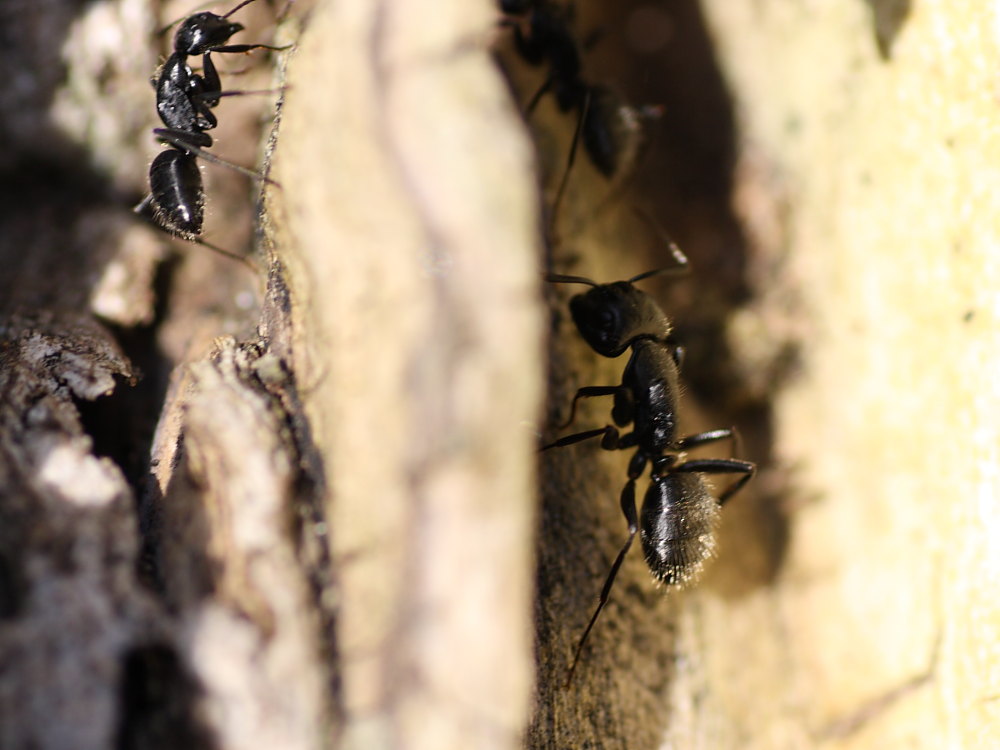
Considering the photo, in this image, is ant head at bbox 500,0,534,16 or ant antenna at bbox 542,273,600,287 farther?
ant head at bbox 500,0,534,16

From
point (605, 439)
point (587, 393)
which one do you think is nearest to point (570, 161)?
point (587, 393)

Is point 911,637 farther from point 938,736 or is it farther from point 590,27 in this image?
point 590,27

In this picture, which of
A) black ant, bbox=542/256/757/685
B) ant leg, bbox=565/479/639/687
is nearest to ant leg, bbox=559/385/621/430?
black ant, bbox=542/256/757/685

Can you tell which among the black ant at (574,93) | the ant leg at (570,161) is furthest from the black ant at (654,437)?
the black ant at (574,93)

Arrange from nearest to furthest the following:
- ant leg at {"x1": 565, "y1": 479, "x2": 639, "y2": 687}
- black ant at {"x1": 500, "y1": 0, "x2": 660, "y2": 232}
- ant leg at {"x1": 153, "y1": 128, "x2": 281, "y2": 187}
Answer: ant leg at {"x1": 565, "y1": 479, "x2": 639, "y2": 687} → ant leg at {"x1": 153, "y1": 128, "x2": 281, "y2": 187} → black ant at {"x1": 500, "y1": 0, "x2": 660, "y2": 232}

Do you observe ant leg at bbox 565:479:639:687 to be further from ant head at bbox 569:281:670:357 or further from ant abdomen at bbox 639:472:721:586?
ant head at bbox 569:281:670:357

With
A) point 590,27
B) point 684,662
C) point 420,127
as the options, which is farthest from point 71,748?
point 590,27

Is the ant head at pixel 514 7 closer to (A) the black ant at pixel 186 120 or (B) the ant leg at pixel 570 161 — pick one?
(B) the ant leg at pixel 570 161

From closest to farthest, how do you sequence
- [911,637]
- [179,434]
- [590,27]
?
[179,434] < [911,637] < [590,27]
